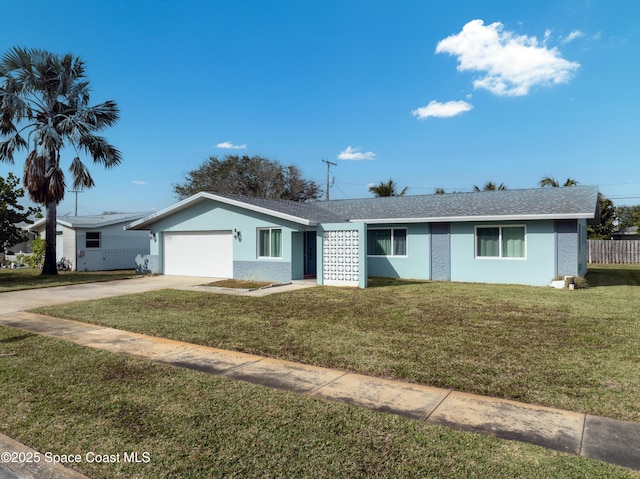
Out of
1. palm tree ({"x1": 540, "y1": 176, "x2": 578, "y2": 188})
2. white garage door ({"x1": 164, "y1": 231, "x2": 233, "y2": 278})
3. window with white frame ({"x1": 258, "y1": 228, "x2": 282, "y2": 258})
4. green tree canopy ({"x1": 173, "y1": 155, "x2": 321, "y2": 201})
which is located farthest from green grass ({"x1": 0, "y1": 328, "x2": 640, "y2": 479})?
green tree canopy ({"x1": 173, "y1": 155, "x2": 321, "y2": 201})

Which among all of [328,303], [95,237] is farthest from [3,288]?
[328,303]

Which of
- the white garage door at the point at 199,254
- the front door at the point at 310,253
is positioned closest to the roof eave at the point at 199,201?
the white garage door at the point at 199,254

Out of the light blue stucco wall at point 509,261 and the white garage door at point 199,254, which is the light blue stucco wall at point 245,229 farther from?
the light blue stucco wall at point 509,261

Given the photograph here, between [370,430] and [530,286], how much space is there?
12.8 m

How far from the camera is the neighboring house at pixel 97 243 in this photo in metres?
23.5

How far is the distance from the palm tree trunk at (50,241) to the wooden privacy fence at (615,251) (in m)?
32.8

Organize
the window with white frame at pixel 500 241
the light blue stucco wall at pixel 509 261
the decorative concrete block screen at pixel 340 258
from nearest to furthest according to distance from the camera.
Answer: the light blue stucco wall at pixel 509 261
the decorative concrete block screen at pixel 340 258
the window with white frame at pixel 500 241

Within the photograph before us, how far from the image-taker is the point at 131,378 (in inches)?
203

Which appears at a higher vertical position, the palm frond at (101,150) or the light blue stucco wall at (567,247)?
the palm frond at (101,150)

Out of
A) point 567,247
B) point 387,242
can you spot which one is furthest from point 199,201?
point 567,247

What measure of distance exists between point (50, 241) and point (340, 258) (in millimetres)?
15198

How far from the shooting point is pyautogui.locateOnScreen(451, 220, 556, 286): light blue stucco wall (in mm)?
14562

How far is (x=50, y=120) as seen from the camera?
761 inches

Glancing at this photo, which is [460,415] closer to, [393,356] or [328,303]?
[393,356]
